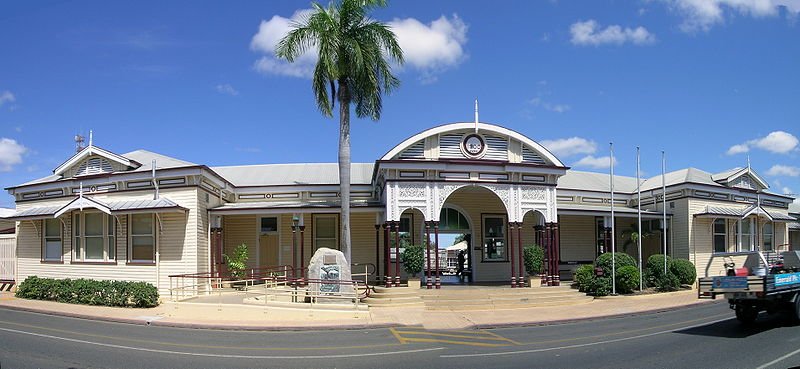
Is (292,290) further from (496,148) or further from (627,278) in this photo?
(627,278)

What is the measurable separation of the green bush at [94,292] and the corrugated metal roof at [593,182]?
18828 millimetres

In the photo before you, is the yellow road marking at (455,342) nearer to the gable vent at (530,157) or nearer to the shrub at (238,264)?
the shrub at (238,264)

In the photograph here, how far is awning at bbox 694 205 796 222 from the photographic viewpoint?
27508 millimetres

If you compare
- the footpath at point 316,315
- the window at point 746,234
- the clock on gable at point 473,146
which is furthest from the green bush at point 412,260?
the window at point 746,234

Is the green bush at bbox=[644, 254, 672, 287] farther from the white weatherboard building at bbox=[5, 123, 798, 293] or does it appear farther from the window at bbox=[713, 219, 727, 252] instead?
the window at bbox=[713, 219, 727, 252]

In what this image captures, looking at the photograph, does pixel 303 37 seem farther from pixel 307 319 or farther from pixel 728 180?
pixel 728 180

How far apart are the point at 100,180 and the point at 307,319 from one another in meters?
12.0

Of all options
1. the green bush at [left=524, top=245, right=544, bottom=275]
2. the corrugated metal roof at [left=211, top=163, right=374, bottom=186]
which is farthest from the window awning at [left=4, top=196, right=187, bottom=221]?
the green bush at [left=524, top=245, right=544, bottom=275]

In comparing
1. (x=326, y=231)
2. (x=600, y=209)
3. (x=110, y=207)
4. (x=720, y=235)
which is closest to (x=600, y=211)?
(x=600, y=209)

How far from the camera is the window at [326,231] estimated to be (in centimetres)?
2631

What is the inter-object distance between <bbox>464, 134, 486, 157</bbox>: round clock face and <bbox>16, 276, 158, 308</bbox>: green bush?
12476mm

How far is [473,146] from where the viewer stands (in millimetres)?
23219

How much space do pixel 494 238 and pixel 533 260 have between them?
182 inches

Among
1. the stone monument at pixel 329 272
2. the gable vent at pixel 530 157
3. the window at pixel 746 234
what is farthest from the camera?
the window at pixel 746 234
